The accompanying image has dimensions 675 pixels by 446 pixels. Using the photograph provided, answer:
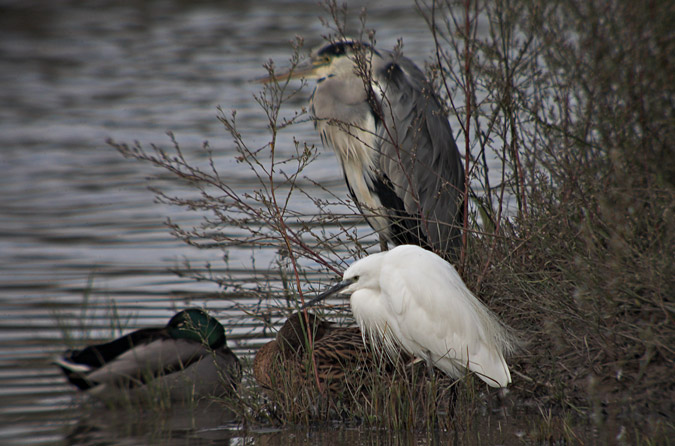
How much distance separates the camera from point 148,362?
193 inches

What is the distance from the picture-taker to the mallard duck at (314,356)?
4.31 metres

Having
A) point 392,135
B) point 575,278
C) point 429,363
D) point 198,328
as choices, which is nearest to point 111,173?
point 392,135

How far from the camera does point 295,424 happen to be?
13.8 ft

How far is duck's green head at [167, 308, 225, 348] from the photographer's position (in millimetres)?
5023

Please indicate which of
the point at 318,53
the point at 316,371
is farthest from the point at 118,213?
the point at 316,371

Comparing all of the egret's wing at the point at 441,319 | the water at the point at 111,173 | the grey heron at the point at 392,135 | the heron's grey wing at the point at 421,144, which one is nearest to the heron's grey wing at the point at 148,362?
the water at the point at 111,173

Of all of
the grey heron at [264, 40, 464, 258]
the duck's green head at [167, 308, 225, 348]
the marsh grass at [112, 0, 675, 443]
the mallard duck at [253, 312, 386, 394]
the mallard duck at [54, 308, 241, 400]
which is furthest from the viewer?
the grey heron at [264, 40, 464, 258]

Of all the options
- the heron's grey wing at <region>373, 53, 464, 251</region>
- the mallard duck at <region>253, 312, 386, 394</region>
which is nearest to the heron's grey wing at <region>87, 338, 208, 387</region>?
the mallard duck at <region>253, 312, 386, 394</region>

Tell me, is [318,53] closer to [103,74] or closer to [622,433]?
[622,433]

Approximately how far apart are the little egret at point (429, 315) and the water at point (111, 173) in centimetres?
52

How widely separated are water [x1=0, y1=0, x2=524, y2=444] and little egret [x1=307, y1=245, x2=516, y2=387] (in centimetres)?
52

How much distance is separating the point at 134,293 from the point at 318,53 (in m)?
2.34

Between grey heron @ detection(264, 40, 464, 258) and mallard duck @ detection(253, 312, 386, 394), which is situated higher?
grey heron @ detection(264, 40, 464, 258)

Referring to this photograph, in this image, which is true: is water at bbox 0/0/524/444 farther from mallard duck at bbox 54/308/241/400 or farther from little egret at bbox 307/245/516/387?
little egret at bbox 307/245/516/387
